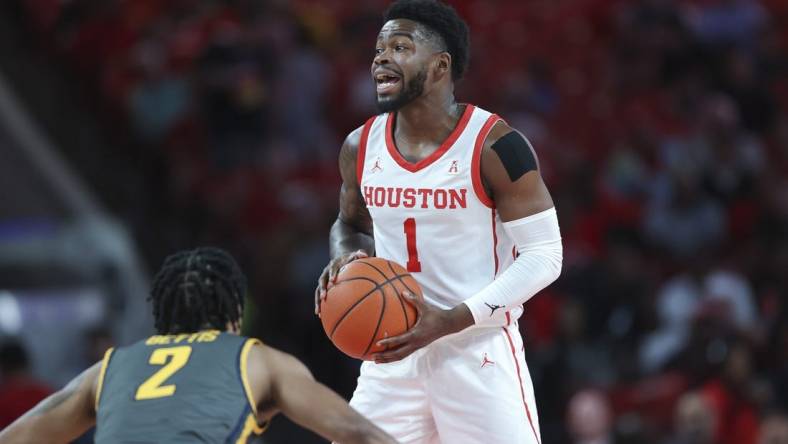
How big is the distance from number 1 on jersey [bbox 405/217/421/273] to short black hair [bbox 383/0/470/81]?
66 cm

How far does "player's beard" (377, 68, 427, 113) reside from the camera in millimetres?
5418

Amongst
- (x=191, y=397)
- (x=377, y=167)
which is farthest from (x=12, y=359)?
(x=191, y=397)

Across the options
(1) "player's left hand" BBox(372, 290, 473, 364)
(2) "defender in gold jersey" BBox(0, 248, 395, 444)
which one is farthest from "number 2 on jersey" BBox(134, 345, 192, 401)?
(1) "player's left hand" BBox(372, 290, 473, 364)

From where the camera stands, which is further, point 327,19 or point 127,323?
point 327,19

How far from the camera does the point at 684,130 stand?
500 inches

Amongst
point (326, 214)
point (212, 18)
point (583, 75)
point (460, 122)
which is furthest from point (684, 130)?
point (460, 122)

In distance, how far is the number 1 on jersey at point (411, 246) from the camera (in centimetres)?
546

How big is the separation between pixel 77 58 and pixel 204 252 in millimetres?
8964

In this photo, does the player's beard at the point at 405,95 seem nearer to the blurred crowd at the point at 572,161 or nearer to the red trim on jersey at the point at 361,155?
the red trim on jersey at the point at 361,155

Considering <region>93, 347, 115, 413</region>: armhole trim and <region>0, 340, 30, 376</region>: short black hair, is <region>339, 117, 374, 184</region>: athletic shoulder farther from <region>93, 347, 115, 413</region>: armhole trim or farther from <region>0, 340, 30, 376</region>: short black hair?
<region>0, 340, 30, 376</region>: short black hair

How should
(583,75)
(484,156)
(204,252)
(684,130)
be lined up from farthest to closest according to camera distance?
(583,75) < (684,130) < (484,156) < (204,252)

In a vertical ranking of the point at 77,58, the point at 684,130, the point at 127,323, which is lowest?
the point at 127,323

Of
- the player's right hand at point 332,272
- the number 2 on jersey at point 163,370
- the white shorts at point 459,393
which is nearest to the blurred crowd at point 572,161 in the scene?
the white shorts at point 459,393

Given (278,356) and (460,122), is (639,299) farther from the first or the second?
(278,356)
